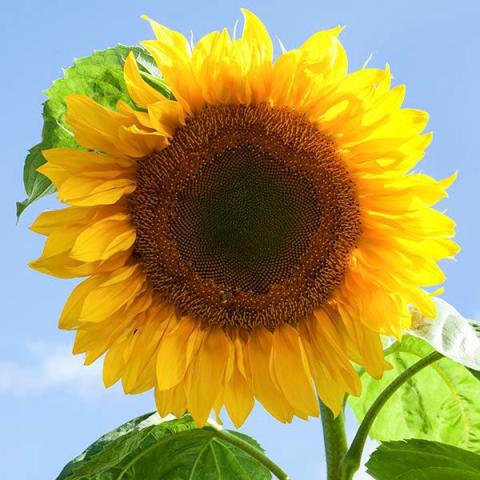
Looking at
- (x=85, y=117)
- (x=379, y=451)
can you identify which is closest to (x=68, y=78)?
(x=85, y=117)

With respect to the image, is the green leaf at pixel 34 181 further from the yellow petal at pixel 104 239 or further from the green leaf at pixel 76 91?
the yellow petal at pixel 104 239

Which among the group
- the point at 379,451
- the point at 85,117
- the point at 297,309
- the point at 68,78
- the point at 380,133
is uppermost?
the point at 68,78

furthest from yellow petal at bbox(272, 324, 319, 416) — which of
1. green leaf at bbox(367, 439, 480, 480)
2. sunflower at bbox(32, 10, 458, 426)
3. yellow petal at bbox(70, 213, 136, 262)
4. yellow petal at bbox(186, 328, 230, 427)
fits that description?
yellow petal at bbox(70, 213, 136, 262)

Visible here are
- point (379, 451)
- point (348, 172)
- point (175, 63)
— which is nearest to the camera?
point (175, 63)

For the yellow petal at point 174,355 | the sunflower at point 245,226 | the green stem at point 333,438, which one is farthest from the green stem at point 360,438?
the yellow petal at point 174,355

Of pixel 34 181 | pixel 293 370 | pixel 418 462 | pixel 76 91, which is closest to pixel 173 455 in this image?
pixel 293 370

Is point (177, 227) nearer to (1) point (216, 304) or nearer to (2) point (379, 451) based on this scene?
(1) point (216, 304)
